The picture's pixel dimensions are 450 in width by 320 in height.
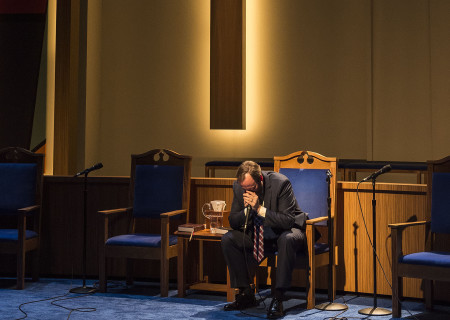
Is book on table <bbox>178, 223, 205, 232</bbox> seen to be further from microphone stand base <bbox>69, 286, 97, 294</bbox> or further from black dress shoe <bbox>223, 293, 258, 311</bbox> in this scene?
microphone stand base <bbox>69, 286, 97, 294</bbox>

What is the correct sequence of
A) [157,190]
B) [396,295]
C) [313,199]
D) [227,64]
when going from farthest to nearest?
[227,64], [157,190], [313,199], [396,295]

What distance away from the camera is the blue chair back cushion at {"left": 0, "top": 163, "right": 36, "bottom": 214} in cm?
521

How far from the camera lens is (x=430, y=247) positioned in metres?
4.27

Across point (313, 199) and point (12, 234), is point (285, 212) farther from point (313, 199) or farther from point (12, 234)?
point (12, 234)

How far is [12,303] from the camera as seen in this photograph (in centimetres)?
448

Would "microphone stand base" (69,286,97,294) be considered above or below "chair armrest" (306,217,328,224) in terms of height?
below

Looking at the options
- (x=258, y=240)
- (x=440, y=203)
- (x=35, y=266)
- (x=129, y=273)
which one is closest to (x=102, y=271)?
(x=129, y=273)

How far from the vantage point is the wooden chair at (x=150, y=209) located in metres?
4.72

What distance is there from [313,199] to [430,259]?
38.8 inches

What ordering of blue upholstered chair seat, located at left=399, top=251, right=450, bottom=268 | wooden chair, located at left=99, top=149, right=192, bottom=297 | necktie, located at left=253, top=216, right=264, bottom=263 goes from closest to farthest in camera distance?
blue upholstered chair seat, located at left=399, top=251, right=450, bottom=268 → necktie, located at left=253, top=216, right=264, bottom=263 → wooden chair, located at left=99, top=149, right=192, bottom=297

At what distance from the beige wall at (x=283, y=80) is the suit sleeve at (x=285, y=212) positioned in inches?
110

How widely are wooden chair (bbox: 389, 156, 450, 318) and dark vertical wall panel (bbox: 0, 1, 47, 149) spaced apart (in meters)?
4.29

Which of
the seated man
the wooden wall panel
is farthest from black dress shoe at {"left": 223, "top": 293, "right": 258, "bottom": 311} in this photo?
the wooden wall panel

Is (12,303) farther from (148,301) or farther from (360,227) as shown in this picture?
(360,227)
